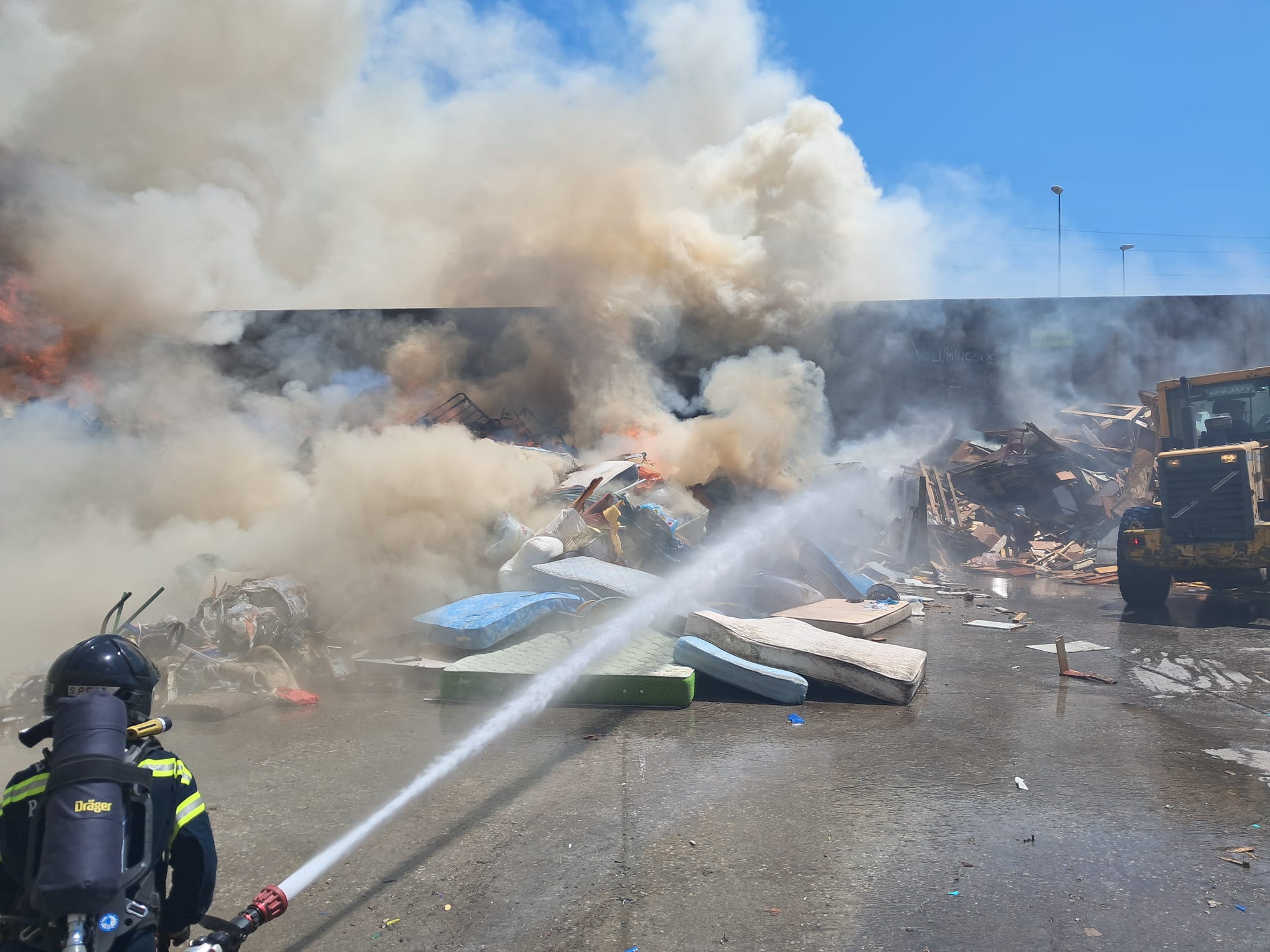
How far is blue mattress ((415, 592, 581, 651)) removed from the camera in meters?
6.34

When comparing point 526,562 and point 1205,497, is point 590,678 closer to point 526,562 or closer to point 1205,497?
point 526,562

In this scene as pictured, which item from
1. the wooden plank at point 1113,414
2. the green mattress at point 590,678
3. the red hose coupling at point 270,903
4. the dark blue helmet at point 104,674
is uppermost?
the wooden plank at point 1113,414

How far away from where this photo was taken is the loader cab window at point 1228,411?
901 centimetres

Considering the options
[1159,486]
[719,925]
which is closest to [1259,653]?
[1159,486]

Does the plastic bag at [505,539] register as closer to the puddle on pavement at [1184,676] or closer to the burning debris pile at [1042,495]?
the puddle on pavement at [1184,676]

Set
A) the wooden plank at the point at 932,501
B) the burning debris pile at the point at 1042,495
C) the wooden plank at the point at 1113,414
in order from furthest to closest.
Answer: the wooden plank at the point at 1113,414
the wooden plank at the point at 932,501
the burning debris pile at the point at 1042,495

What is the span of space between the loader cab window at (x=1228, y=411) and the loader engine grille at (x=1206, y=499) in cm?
74

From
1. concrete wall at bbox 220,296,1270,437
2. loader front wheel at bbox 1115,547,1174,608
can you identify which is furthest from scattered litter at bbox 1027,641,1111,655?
concrete wall at bbox 220,296,1270,437

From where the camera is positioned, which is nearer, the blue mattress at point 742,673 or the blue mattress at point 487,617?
the blue mattress at point 742,673

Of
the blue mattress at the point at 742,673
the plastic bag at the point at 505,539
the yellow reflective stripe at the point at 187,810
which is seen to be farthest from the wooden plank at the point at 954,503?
the yellow reflective stripe at the point at 187,810

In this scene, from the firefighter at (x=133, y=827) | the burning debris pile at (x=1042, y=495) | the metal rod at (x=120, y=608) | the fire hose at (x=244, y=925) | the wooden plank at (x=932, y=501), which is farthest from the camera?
the wooden plank at (x=932, y=501)

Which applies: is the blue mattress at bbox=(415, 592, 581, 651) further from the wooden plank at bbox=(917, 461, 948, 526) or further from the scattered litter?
the wooden plank at bbox=(917, 461, 948, 526)

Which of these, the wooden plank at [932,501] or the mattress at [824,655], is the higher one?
the wooden plank at [932,501]

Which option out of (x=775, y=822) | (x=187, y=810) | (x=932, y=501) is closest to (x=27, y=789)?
(x=187, y=810)
